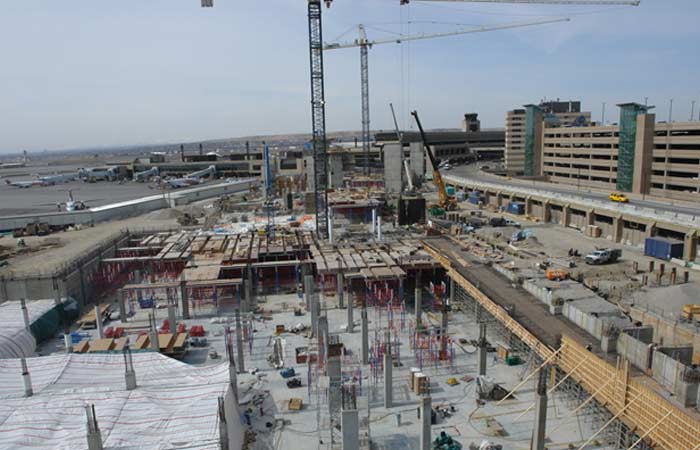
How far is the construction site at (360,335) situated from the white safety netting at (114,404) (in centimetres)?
7

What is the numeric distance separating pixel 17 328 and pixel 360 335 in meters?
16.1

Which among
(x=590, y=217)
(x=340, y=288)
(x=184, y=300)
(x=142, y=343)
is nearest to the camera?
(x=142, y=343)

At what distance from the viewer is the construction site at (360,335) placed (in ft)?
47.9

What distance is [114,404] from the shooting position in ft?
49.0

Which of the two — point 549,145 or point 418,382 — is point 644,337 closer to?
point 418,382

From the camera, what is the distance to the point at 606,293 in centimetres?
2706

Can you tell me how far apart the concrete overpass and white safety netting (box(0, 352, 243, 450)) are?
108 ft

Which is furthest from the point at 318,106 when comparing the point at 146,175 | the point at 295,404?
the point at 146,175

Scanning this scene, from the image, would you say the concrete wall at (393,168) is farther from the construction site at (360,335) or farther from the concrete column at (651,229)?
the concrete column at (651,229)

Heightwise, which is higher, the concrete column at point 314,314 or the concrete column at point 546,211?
the concrete column at point 546,211

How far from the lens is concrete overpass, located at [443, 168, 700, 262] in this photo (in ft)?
117

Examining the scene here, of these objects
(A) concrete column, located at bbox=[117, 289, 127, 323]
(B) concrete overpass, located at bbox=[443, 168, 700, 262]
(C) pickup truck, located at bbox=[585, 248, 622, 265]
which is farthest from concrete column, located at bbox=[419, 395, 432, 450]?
(B) concrete overpass, located at bbox=[443, 168, 700, 262]

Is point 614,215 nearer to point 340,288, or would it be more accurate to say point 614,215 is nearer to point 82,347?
point 340,288

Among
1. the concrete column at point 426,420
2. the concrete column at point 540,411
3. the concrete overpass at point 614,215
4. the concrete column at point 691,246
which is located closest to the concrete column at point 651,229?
the concrete overpass at point 614,215
